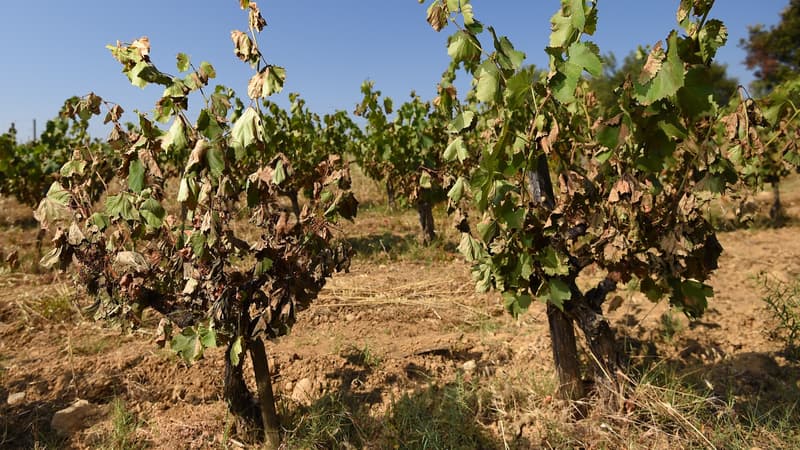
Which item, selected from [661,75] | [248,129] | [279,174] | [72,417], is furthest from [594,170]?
[72,417]

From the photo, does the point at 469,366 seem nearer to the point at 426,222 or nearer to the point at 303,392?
the point at 303,392

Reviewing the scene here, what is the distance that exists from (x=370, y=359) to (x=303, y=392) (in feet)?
1.66

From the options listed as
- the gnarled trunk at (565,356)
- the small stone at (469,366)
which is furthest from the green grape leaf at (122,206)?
the small stone at (469,366)

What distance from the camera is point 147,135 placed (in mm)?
1727

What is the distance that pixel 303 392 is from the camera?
2775 mm

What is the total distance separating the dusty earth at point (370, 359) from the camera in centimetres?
254

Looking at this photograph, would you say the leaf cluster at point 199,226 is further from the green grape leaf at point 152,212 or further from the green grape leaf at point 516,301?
the green grape leaf at point 516,301

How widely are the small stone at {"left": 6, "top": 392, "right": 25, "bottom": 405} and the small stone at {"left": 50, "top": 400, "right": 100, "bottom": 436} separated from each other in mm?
393

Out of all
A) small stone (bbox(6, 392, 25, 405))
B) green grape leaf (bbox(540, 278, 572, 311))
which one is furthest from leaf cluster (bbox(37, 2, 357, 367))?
small stone (bbox(6, 392, 25, 405))

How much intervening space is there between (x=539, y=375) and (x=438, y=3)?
211 centimetres

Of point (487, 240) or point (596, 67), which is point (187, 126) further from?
→ point (596, 67)

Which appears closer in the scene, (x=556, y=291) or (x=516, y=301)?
(x=556, y=291)

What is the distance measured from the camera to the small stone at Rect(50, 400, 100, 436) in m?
2.52

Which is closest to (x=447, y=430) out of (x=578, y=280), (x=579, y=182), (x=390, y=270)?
(x=579, y=182)
